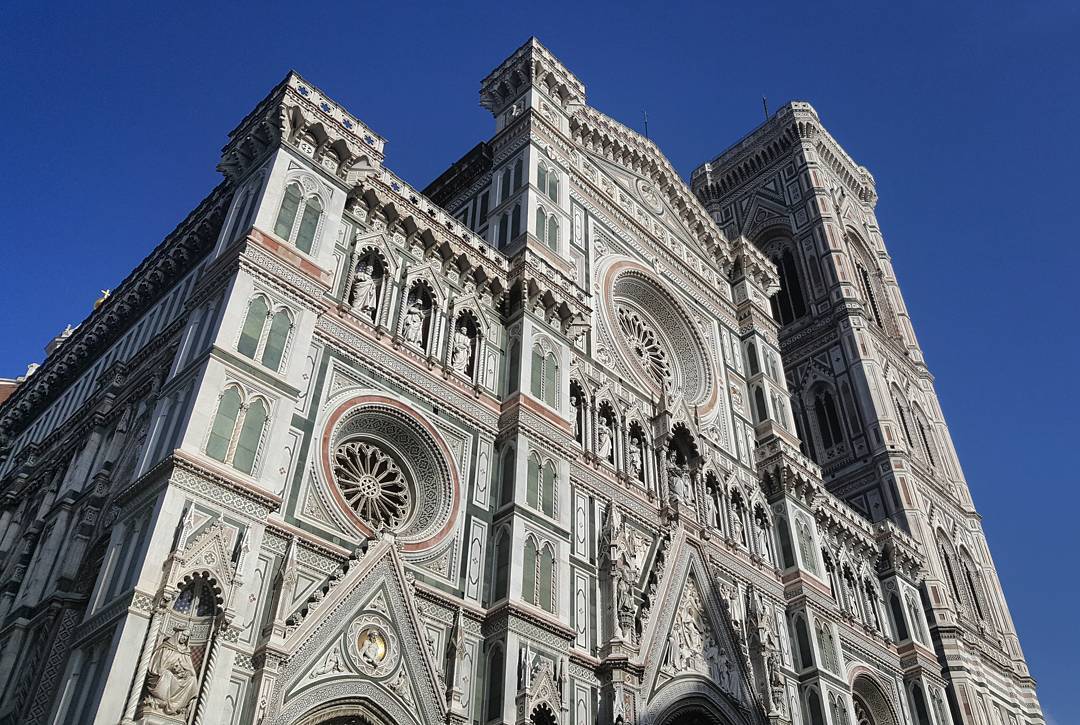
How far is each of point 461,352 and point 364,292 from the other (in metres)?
2.51

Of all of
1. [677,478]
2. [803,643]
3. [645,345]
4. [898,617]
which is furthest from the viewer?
[898,617]

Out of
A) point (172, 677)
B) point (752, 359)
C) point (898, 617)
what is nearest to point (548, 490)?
point (172, 677)

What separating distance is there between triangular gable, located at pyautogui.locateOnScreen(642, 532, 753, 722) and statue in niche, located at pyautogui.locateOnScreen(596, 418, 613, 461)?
2535mm

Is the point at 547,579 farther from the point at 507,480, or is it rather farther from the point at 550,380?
Result: the point at 550,380

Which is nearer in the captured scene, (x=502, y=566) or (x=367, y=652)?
(x=367, y=652)

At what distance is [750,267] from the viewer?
33.7m

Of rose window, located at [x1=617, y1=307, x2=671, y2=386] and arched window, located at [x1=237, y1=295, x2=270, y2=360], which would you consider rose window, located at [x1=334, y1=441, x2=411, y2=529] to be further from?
rose window, located at [x1=617, y1=307, x2=671, y2=386]

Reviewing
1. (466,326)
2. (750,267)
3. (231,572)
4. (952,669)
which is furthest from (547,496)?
(952,669)

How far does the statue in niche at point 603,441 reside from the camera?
22.2 meters

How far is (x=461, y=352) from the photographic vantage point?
785 inches

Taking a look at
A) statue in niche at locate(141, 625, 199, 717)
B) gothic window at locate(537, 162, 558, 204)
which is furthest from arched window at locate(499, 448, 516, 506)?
gothic window at locate(537, 162, 558, 204)

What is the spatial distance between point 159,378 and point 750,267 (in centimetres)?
2172

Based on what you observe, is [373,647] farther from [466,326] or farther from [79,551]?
[466,326]

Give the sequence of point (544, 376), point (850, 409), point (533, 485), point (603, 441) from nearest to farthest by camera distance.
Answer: point (533, 485), point (544, 376), point (603, 441), point (850, 409)
